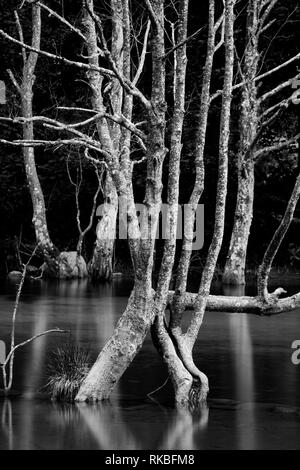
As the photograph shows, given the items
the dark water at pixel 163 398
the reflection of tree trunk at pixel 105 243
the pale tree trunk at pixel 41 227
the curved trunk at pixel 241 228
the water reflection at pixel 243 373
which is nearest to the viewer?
the dark water at pixel 163 398

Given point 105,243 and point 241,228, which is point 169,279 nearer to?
point 241,228

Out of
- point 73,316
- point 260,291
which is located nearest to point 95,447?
point 260,291

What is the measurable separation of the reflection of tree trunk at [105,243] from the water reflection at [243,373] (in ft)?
26.6

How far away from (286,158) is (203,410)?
22.5 metres

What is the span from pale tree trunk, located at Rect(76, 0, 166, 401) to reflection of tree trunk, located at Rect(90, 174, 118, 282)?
17610 millimetres

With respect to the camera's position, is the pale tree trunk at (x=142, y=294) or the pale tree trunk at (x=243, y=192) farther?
the pale tree trunk at (x=243, y=192)

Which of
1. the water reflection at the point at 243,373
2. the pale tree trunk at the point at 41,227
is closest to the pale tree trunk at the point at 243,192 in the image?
the pale tree trunk at the point at 41,227

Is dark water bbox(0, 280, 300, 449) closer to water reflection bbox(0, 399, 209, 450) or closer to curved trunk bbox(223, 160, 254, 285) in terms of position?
water reflection bbox(0, 399, 209, 450)

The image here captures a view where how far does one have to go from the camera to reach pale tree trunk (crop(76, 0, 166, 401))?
37.6 ft

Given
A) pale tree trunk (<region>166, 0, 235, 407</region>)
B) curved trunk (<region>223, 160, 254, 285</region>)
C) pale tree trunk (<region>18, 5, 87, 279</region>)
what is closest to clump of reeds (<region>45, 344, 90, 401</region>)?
pale tree trunk (<region>166, 0, 235, 407</region>)

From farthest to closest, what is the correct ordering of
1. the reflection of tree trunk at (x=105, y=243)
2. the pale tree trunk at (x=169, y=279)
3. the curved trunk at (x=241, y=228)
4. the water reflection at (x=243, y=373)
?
the reflection of tree trunk at (x=105, y=243) → the curved trunk at (x=241, y=228) → the pale tree trunk at (x=169, y=279) → the water reflection at (x=243, y=373)

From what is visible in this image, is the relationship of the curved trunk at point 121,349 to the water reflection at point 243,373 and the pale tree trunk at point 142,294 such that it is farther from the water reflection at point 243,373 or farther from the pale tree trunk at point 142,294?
the water reflection at point 243,373

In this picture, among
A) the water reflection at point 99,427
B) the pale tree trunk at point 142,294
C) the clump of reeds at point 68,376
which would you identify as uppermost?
the pale tree trunk at point 142,294

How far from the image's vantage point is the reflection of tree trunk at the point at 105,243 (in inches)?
1160
